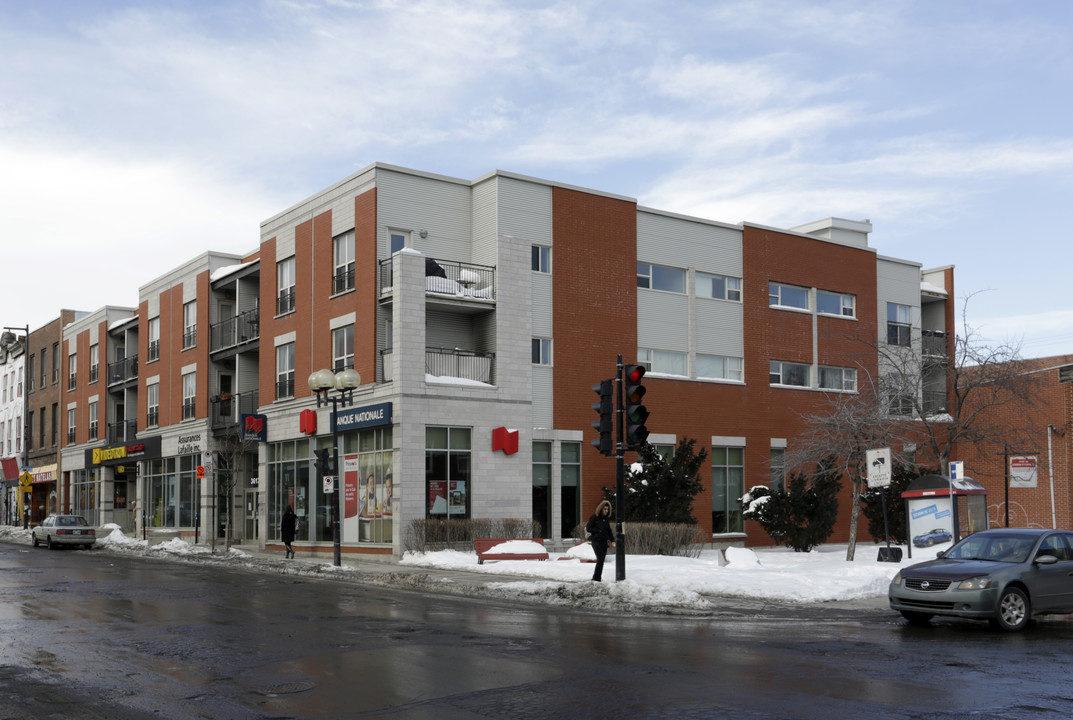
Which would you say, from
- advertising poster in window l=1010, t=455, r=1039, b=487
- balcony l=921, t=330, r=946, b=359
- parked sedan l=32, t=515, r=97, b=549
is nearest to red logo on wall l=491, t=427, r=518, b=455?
advertising poster in window l=1010, t=455, r=1039, b=487

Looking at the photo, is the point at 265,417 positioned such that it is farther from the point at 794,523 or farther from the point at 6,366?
the point at 6,366

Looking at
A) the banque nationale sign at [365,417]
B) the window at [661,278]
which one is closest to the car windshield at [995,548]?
the banque nationale sign at [365,417]

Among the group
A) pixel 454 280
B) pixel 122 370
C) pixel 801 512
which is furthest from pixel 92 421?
pixel 801 512

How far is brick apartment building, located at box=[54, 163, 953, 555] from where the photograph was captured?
3203cm

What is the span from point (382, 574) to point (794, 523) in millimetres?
14472

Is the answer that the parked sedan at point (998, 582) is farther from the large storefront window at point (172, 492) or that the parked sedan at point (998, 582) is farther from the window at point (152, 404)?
the window at point (152, 404)

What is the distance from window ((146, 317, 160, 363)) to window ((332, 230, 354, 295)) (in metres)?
18.4

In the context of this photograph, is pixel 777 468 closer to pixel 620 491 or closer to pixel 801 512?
pixel 801 512

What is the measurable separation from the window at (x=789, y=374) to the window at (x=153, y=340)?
92.5 feet

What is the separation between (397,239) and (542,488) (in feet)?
30.2

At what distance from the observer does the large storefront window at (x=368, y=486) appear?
31344 millimetres

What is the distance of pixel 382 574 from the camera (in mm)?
24500

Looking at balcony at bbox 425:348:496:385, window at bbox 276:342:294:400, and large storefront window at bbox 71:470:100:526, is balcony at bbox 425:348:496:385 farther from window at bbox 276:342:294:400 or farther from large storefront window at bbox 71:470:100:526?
large storefront window at bbox 71:470:100:526

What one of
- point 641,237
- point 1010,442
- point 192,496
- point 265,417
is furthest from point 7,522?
point 1010,442
